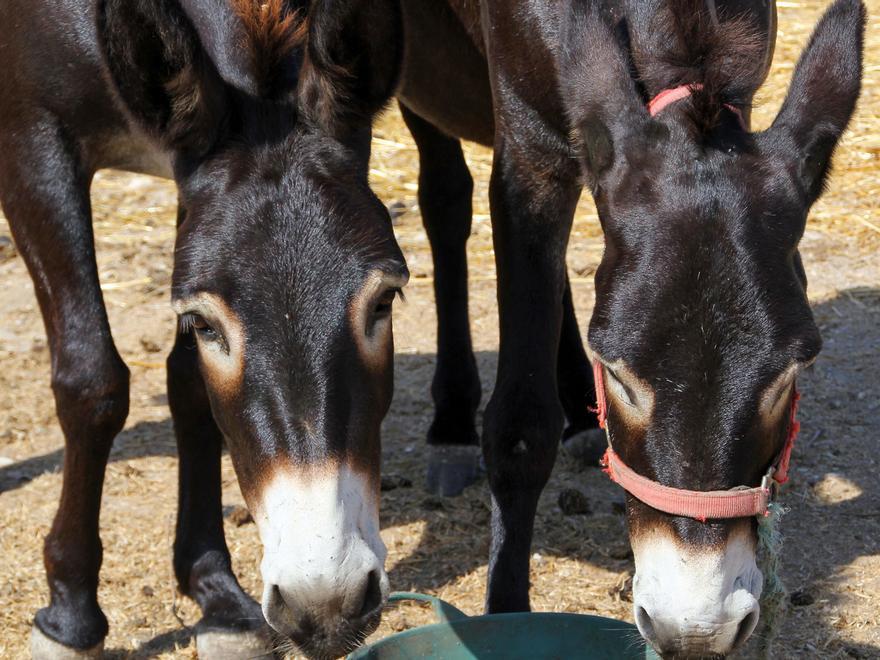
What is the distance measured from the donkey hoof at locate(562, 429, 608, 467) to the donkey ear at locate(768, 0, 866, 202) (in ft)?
7.12

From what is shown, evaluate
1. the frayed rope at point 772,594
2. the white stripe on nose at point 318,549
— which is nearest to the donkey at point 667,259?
the frayed rope at point 772,594

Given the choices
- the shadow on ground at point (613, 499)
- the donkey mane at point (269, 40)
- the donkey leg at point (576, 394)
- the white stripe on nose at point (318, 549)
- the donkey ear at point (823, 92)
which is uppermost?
the donkey mane at point (269, 40)

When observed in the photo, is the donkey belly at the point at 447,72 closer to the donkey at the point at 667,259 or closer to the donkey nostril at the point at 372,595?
the donkey at the point at 667,259

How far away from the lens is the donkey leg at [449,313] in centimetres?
511

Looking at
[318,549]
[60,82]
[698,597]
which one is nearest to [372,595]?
[318,549]

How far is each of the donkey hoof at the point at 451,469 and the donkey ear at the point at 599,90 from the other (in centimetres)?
200

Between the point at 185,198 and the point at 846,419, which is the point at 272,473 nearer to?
the point at 185,198

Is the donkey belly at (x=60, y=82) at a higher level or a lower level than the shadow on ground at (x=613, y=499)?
higher

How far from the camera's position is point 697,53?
3.29 metres

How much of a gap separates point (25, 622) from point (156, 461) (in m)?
1.30

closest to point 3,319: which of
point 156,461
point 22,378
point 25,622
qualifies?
point 22,378

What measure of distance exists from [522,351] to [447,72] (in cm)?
145

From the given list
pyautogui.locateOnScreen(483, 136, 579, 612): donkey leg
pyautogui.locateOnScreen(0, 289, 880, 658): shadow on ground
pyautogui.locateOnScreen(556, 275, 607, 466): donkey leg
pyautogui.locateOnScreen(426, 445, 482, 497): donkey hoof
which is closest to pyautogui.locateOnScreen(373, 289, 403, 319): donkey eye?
pyautogui.locateOnScreen(483, 136, 579, 612): donkey leg

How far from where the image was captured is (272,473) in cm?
292
